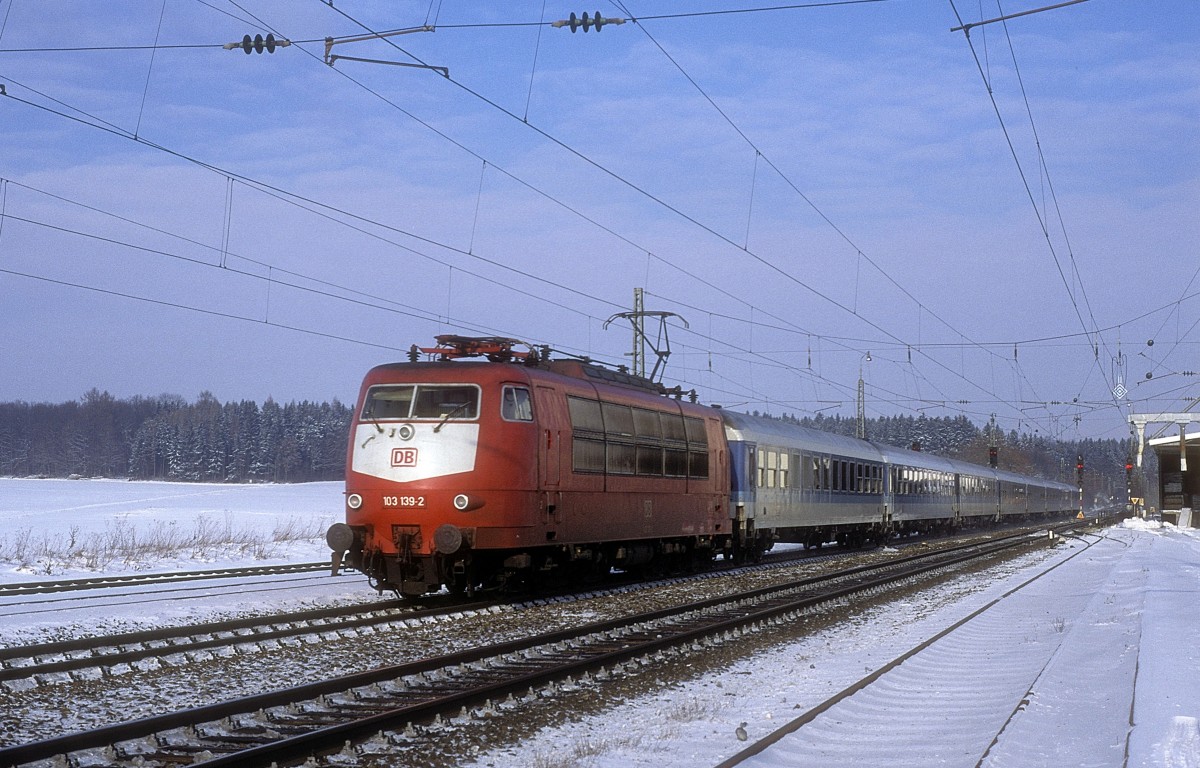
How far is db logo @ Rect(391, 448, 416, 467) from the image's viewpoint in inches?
633

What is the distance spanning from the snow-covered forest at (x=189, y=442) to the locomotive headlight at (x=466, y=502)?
11429 cm

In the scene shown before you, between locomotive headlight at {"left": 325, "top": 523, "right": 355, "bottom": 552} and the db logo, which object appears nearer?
locomotive headlight at {"left": 325, "top": 523, "right": 355, "bottom": 552}

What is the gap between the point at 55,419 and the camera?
143 m

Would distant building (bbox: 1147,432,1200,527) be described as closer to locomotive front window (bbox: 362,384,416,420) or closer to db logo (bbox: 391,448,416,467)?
locomotive front window (bbox: 362,384,416,420)

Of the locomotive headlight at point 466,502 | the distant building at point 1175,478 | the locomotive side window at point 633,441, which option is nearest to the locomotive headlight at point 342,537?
the locomotive headlight at point 466,502

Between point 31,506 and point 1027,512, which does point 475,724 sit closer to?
point 31,506

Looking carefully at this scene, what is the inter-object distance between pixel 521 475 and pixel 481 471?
0.64 metres

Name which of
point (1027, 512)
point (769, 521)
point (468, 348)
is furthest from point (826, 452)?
point (1027, 512)

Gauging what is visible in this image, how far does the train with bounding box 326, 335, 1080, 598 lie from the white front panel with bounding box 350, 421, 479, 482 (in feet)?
0.06

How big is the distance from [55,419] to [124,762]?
149709 millimetres

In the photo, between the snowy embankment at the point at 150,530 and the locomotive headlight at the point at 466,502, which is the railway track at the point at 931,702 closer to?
the locomotive headlight at the point at 466,502

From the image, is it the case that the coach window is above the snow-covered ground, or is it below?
above

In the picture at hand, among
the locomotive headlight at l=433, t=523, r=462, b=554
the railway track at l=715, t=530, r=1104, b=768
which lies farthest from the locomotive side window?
the railway track at l=715, t=530, r=1104, b=768

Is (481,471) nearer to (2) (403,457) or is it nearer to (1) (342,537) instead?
(2) (403,457)
